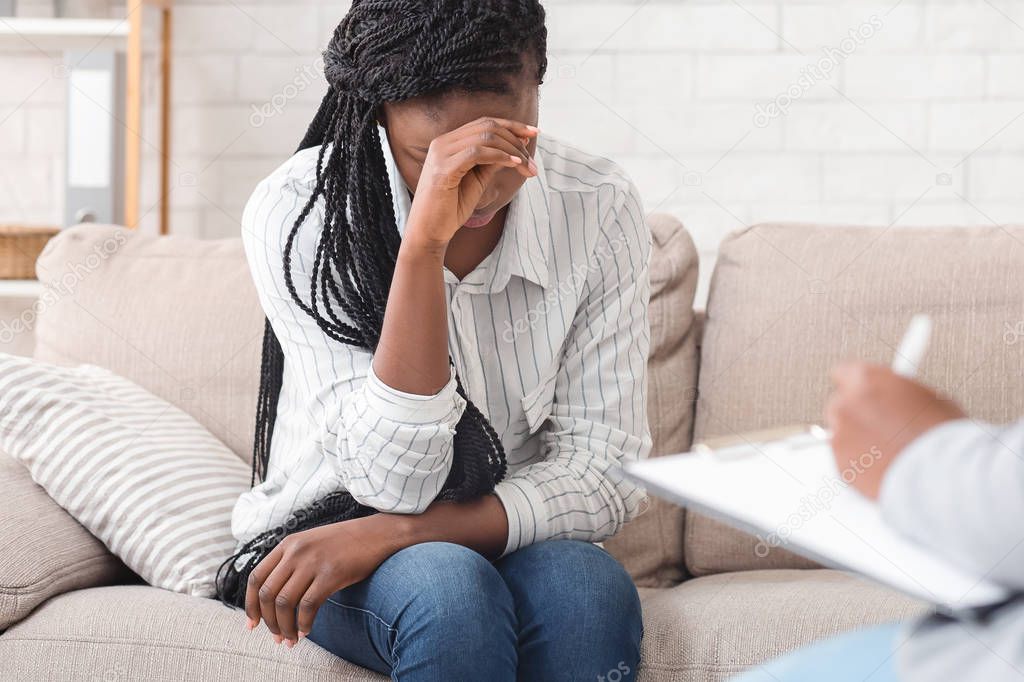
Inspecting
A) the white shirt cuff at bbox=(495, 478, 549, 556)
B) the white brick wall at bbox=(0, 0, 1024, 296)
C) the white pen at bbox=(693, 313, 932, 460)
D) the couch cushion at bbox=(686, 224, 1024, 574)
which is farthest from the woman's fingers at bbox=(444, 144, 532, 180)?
the white brick wall at bbox=(0, 0, 1024, 296)

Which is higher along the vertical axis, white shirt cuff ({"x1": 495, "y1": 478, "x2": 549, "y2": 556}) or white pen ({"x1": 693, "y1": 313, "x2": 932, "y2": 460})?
white pen ({"x1": 693, "y1": 313, "x2": 932, "y2": 460})

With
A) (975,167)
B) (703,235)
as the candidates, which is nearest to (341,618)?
(703,235)

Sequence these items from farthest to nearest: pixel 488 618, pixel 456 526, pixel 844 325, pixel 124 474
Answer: pixel 844 325, pixel 124 474, pixel 456 526, pixel 488 618

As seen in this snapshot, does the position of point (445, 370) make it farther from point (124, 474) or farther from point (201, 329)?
point (201, 329)

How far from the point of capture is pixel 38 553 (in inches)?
46.4

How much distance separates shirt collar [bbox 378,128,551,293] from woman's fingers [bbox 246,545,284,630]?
0.35m

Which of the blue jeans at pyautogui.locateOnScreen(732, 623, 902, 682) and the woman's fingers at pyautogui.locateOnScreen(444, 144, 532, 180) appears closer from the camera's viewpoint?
the blue jeans at pyautogui.locateOnScreen(732, 623, 902, 682)

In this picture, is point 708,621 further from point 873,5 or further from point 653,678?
point 873,5

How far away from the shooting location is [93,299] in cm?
156

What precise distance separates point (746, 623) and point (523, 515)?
26 cm

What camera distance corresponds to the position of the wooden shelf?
76.7 inches

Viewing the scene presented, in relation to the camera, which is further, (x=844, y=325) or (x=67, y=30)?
(x=67, y=30)

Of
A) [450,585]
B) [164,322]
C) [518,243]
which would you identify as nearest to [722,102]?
[518,243]

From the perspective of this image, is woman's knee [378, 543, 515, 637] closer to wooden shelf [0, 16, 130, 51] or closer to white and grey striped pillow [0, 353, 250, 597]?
white and grey striped pillow [0, 353, 250, 597]
